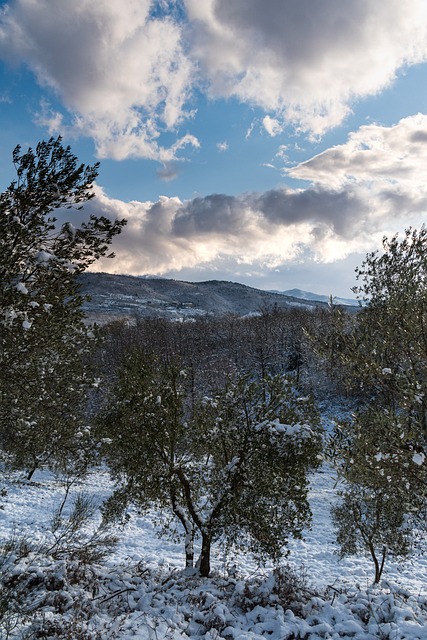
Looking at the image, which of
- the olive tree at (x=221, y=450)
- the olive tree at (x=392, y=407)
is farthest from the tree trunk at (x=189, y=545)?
the olive tree at (x=392, y=407)

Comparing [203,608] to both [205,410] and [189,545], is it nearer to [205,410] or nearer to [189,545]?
[189,545]

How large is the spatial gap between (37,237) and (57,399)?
4942 millimetres

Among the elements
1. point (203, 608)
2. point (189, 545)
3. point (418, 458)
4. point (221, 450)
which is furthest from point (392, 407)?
point (189, 545)

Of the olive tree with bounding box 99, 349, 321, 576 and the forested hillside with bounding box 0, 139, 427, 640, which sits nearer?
the forested hillside with bounding box 0, 139, 427, 640

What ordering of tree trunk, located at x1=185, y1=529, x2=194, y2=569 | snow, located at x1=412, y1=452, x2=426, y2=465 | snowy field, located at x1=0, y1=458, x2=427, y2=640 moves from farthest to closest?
tree trunk, located at x1=185, y1=529, x2=194, y2=569, snowy field, located at x1=0, y1=458, x2=427, y2=640, snow, located at x1=412, y1=452, x2=426, y2=465

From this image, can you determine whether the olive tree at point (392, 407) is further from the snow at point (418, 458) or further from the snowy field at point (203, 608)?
the snowy field at point (203, 608)

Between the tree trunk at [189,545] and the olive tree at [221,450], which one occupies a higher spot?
the olive tree at [221,450]

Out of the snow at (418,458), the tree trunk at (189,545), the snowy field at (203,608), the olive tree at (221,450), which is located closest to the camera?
the snow at (418,458)

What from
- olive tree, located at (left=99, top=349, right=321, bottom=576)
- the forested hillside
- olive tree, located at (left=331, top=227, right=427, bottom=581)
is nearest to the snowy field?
the forested hillside

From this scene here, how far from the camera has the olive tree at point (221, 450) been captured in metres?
12.4

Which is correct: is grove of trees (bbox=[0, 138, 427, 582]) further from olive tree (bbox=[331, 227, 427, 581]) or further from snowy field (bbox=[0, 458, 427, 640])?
snowy field (bbox=[0, 458, 427, 640])

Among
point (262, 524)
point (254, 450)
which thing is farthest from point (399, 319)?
point (262, 524)

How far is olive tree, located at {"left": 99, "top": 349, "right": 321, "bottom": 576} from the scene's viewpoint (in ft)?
40.7

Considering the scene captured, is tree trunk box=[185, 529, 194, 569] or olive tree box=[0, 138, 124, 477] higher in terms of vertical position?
olive tree box=[0, 138, 124, 477]
